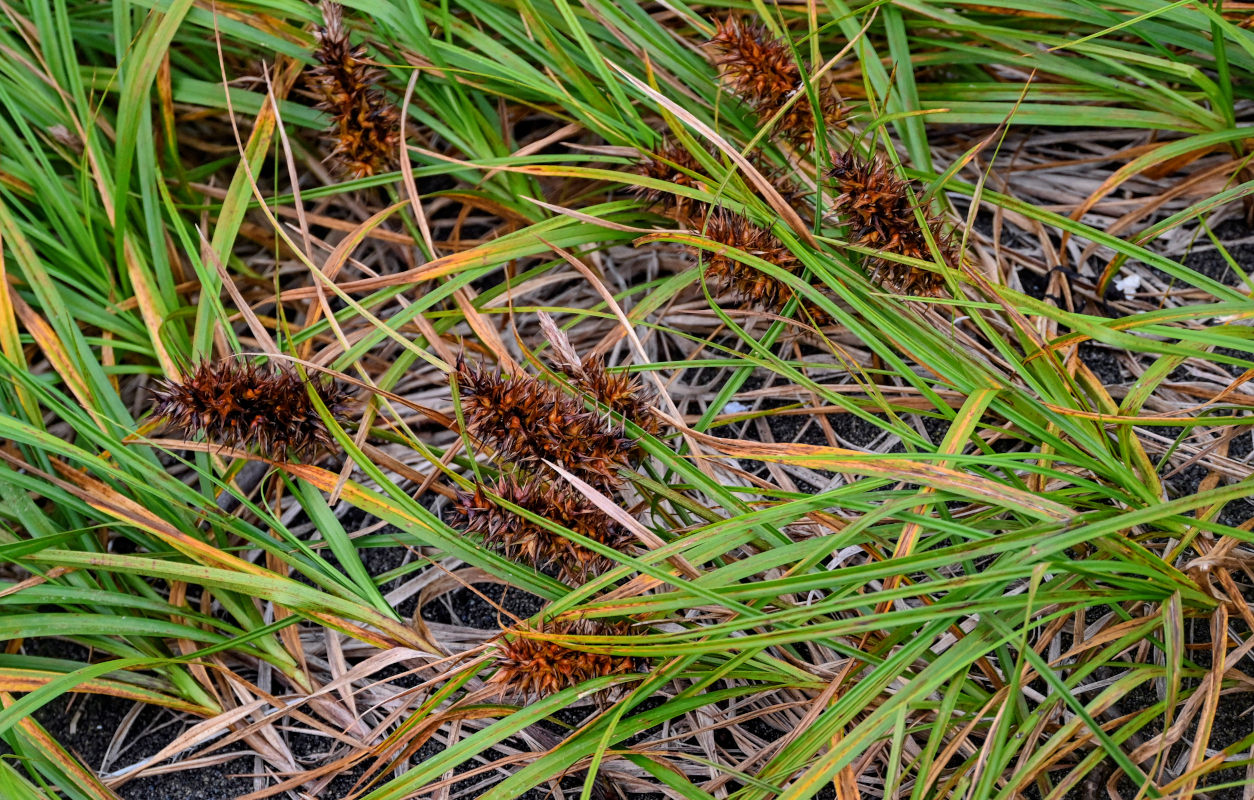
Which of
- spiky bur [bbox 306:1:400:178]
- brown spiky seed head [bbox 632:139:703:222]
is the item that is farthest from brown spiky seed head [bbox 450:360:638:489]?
spiky bur [bbox 306:1:400:178]

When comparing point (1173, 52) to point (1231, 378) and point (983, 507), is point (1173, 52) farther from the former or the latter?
point (983, 507)

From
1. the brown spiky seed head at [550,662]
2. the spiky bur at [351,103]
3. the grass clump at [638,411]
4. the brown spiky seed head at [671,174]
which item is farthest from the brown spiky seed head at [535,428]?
the spiky bur at [351,103]

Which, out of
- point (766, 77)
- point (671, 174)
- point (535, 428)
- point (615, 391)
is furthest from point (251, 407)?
point (766, 77)

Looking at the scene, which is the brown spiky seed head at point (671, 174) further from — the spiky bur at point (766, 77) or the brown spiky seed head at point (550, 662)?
the brown spiky seed head at point (550, 662)

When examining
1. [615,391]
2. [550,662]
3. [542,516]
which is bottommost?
[550,662]

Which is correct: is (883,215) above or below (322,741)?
above

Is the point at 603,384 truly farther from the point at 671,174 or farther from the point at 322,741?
the point at 322,741
